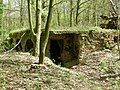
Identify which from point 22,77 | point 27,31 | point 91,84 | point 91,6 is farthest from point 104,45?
point 91,6

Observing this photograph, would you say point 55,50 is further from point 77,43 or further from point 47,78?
point 47,78

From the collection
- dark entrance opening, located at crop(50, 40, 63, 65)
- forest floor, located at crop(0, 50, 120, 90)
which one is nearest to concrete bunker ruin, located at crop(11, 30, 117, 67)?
dark entrance opening, located at crop(50, 40, 63, 65)

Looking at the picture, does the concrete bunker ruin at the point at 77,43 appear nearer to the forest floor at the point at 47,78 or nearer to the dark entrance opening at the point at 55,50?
Result: the dark entrance opening at the point at 55,50

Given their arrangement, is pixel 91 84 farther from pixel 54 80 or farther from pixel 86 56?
pixel 86 56

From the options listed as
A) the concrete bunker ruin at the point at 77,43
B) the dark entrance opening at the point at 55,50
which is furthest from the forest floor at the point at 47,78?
the dark entrance opening at the point at 55,50

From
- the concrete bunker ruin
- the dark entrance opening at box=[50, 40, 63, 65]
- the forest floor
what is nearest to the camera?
the forest floor

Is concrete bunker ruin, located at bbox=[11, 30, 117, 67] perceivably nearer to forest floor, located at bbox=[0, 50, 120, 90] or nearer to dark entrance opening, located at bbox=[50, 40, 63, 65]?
dark entrance opening, located at bbox=[50, 40, 63, 65]

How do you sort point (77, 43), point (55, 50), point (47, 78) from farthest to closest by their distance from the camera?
point (55, 50), point (77, 43), point (47, 78)

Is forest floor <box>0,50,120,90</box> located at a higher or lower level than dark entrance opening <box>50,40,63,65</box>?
higher

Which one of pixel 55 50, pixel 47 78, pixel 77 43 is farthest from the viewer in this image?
pixel 55 50

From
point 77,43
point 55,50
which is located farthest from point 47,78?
point 55,50

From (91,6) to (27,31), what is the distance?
15343 millimetres

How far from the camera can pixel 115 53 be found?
14195 millimetres

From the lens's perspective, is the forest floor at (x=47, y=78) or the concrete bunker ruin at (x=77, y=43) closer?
the forest floor at (x=47, y=78)
